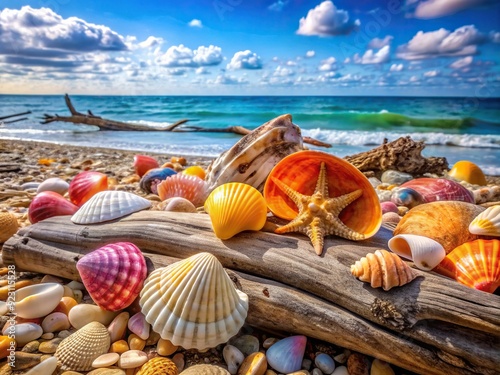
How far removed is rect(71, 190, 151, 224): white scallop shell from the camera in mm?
2533

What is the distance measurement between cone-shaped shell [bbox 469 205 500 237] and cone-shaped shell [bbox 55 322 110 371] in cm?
212

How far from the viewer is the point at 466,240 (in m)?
1.95

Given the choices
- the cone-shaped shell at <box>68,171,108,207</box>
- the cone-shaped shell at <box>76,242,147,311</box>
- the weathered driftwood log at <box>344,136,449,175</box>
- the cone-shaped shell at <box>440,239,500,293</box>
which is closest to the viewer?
the cone-shaped shell at <box>440,239,500,293</box>

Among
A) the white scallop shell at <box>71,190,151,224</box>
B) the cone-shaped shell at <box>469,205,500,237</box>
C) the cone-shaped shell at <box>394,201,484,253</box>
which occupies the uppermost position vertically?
the cone-shaped shell at <box>469,205,500,237</box>

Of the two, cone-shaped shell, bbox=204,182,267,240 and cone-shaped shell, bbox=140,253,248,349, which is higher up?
cone-shaped shell, bbox=204,182,267,240

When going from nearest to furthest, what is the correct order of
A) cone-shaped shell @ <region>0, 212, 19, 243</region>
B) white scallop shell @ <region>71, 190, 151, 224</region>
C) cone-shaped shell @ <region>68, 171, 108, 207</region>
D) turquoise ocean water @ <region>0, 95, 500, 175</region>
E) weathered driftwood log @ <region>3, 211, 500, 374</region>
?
weathered driftwood log @ <region>3, 211, 500, 374</region> → white scallop shell @ <region>71, 190, 151, 224</region> → cone-shaped shell @ <region>0, 212, 19, 243</region> → cone-shaped shell @ <region>68, 171, 108, 207</region> → turquoise ocean water @ <region>0, 95, 500, 175</region>

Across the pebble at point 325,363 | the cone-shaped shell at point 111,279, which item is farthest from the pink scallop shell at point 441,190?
the cone-shaped shell at point 111,279

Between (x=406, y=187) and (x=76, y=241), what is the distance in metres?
3.21

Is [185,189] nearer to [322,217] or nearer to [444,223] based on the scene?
[322,217]

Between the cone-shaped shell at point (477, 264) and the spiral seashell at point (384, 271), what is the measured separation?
24 cm

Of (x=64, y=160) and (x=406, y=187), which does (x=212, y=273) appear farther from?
(x=64, y=160)

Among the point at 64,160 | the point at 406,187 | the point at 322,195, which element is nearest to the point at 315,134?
the point at 64,160

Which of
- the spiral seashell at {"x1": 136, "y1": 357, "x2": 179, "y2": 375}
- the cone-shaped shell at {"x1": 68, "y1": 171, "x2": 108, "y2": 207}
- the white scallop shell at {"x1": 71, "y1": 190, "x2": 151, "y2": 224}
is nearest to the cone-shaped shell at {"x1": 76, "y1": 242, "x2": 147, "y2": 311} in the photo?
the spiral seashell at {"x1": 136, "y1": 357, "x2": 179, "y2": 375}

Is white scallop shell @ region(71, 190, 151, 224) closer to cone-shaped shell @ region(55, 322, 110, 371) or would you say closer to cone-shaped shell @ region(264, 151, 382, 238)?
cone-shaped shell @ region(55, 322, 110, 371)
